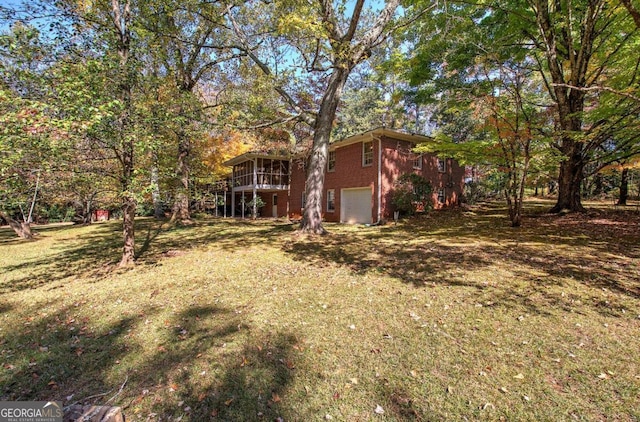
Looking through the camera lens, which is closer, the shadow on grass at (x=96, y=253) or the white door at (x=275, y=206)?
the shadow on grass at (x=96, y=253)

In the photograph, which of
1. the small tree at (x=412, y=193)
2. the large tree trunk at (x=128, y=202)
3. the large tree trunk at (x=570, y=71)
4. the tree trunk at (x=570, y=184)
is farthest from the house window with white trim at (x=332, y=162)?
the large tree trunk at (x=128, y=202)

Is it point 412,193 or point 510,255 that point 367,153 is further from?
Result: point 510,255

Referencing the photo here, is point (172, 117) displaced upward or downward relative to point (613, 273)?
upward

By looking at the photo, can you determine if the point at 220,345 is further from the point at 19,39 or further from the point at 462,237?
the point at 462,237

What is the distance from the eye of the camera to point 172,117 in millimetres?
6117

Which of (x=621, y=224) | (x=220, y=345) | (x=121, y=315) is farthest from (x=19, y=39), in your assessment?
(x=621, y=224)

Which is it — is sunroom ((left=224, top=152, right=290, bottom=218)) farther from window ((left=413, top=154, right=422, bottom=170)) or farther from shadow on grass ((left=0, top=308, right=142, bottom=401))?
shadow on grass ((left=0, top=308, right=142, bottom=401))

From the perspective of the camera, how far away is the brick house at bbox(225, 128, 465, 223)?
48.9 ft

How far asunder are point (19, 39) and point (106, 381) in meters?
5.49

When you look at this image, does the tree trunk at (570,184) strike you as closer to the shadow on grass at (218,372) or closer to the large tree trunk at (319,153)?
the large tree trunk at (319,153)

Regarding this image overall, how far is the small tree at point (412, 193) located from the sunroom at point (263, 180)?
9020mm

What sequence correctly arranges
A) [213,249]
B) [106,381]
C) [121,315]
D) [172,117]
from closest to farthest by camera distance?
[106,381] < [121,315] < [172,117] < [213,249]

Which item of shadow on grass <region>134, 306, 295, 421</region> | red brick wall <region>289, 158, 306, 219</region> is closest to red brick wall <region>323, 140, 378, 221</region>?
red brick wall <region>289, 158, 306, 219</region>

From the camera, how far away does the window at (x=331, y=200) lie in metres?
17.8
